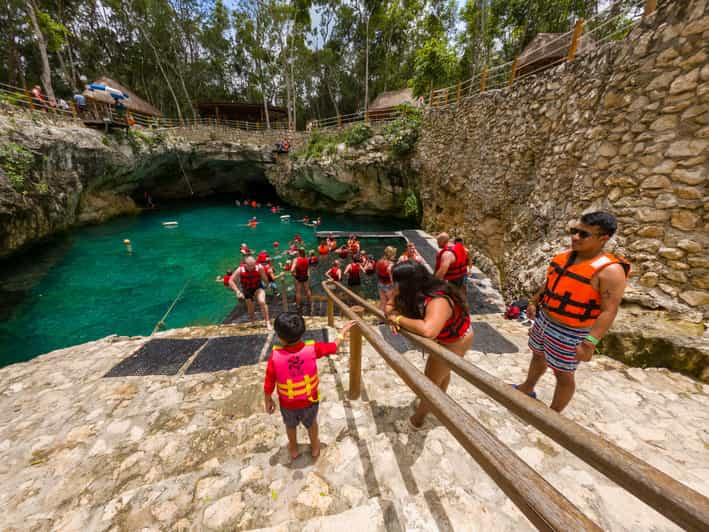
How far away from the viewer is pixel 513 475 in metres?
0.90

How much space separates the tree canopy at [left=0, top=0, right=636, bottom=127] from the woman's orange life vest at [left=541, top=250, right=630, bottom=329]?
55.5 ft

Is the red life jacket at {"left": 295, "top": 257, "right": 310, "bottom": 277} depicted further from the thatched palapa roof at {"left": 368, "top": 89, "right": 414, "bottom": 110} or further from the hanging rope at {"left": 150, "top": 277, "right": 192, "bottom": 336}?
the thatched palapa roof at {"left": 368, "top": 89, "right": 414, "bottom": 110}

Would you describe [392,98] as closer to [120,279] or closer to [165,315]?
[120,279]

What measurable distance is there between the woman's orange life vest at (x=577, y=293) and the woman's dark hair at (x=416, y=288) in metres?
0.98

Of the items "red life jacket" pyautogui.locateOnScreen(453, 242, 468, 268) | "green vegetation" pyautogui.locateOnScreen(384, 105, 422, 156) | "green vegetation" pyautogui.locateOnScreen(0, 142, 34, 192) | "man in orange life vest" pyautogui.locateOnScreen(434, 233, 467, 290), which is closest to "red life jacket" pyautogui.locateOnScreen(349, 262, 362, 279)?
"man in orange life vest" pyautogui.locateOnScreen(434, 233, 467, 290)

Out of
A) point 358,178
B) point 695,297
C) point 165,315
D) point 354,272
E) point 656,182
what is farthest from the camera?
point 358,178

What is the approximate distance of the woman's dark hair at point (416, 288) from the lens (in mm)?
1966

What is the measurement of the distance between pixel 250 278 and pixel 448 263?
443 cm

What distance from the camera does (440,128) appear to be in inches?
494

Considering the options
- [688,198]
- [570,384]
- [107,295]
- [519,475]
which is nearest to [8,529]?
[519,475]

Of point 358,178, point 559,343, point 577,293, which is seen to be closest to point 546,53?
point 358,178

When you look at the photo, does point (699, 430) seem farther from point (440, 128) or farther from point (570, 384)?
point (440, 128)

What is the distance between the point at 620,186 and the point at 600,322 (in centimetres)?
393

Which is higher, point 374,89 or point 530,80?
point 374,89
